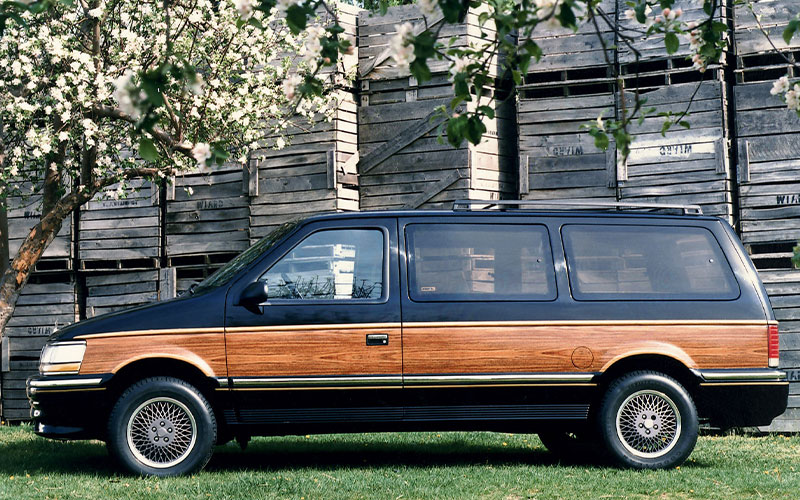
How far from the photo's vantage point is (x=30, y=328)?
48.9ft

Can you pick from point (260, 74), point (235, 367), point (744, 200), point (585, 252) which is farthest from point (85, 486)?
point (744, 200)

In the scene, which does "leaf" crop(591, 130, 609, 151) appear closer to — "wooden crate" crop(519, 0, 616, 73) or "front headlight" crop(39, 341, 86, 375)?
"front headlight" crop(39, 341, 86, 375)

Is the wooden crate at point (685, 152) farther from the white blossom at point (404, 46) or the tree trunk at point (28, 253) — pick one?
the white blossom at point (404, 46)

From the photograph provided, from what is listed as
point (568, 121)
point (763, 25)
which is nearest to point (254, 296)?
point (568, 121)

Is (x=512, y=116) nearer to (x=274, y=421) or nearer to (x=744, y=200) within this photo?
(x=744, y=200)

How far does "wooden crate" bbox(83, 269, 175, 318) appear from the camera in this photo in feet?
45.8

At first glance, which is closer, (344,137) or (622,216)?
(622,216)

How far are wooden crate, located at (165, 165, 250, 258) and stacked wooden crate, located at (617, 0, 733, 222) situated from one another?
4.80m

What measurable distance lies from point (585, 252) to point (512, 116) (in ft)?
17.7

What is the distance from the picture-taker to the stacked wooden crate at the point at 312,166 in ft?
42.0

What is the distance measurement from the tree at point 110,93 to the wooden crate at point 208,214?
33.3 inches

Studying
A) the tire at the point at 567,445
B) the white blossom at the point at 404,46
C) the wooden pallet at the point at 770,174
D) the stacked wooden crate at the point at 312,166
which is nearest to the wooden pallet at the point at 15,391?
the stacked wooden crate at the point at 312,166

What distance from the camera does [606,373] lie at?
799cm

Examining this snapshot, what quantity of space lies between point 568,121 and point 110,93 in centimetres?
524
